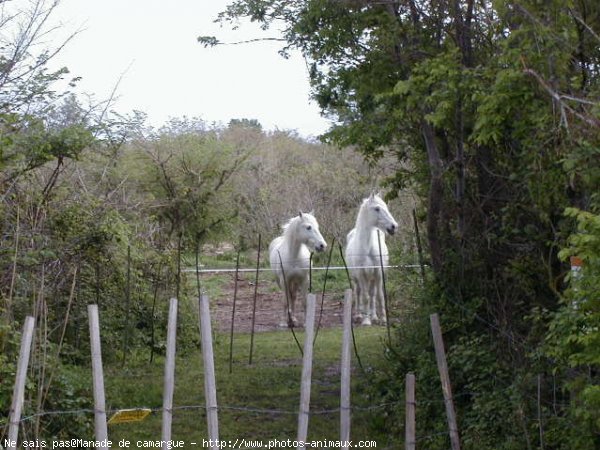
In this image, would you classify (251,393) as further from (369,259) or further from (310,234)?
(369,259)

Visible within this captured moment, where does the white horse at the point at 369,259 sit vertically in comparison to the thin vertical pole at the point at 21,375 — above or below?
above

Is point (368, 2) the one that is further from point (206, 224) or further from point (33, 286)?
point (206, 224)

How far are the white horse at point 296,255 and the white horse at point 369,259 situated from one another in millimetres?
630

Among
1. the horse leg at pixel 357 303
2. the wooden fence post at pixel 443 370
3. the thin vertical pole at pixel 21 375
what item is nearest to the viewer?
the thin vertical pole at pixel 21 375

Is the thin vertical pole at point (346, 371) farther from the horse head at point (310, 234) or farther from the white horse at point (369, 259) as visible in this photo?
the horse head at point (310, 234)

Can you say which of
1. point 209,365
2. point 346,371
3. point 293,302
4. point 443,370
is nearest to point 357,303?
point 293,302

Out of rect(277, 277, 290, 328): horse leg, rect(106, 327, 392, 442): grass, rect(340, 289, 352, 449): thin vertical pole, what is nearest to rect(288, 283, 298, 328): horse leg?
rect(277, 277, 290, 328): horse leg

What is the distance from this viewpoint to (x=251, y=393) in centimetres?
1009

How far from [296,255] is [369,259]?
112 cm

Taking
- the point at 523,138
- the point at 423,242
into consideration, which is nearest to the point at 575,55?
the point at 523,138

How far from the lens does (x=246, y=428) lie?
8969 millimetres

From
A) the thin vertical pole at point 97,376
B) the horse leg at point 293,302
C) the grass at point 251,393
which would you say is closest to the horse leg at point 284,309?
the horse leg at point 293,302

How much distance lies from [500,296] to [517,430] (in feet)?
5.59

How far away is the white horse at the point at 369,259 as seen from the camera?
14.7m
